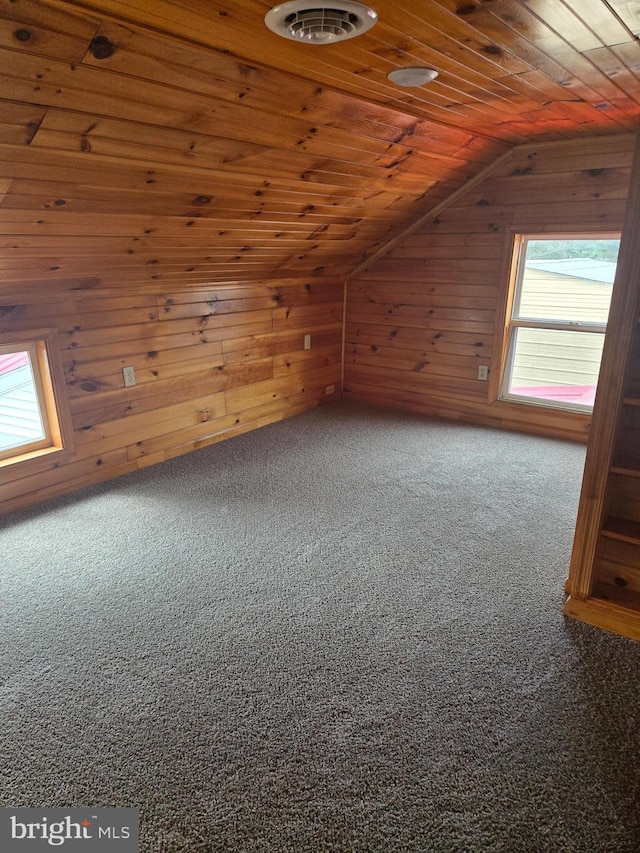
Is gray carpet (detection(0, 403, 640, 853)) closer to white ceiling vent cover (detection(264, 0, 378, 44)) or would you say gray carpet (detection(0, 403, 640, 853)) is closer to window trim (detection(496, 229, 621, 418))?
window trim (detection(496, 229, 621, 418))

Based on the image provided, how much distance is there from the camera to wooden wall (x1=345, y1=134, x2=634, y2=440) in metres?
3.41

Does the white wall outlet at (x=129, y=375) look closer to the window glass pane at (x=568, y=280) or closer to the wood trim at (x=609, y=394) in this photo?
the wood trim at (x=609, y=394)

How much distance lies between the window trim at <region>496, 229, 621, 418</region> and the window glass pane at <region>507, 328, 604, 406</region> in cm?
4

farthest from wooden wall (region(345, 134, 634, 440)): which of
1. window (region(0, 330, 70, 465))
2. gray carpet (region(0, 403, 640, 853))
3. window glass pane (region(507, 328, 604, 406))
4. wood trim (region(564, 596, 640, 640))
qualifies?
window (region(0, 330, 70, 465))

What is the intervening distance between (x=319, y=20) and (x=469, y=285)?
9.33ft

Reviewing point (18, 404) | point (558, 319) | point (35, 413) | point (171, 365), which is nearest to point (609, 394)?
point (558, 319)

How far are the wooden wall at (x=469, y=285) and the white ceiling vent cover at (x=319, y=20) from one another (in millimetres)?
2490

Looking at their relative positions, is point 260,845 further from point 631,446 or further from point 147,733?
point 631,446

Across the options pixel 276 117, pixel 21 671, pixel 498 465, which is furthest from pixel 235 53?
pixel 498 465

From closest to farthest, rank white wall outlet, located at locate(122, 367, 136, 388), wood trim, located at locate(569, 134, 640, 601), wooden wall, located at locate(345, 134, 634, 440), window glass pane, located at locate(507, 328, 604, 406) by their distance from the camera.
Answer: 1. wood trim, located at locate(569, 134, 640, 601)
2. white wall outlet, located at locate(122, 367, 136, 388)
3. wooden wall, located at locate(345, 134, 634, 440)
4. window glass pane, located at locate(507, 328, 604, 406)

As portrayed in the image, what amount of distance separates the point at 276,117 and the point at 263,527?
5.81 feet

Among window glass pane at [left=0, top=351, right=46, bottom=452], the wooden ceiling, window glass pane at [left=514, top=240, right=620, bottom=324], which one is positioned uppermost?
the wooden ceiling
